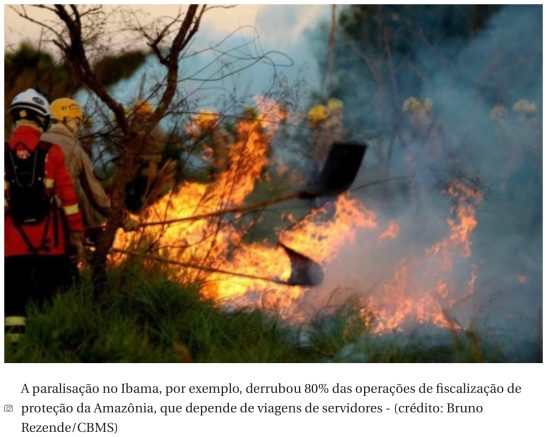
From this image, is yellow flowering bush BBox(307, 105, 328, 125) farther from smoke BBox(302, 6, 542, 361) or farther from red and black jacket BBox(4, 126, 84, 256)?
red and black jacket BBox(4, 126, 84, 256)

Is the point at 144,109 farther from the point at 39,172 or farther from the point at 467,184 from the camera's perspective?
the point at 467,184

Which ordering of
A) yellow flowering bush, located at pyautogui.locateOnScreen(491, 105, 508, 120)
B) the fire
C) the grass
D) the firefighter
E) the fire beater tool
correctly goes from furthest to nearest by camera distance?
1. yellow flowering bush, located at pyautogui.locateOnScreen(491, 105, 508, 120)
2. the fire
3. the fire beater tool
4. the firefighter
5. the grass

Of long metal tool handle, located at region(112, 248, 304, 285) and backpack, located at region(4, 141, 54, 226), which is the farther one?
long metal tool handle, located at region(112, 248, 304, 285)

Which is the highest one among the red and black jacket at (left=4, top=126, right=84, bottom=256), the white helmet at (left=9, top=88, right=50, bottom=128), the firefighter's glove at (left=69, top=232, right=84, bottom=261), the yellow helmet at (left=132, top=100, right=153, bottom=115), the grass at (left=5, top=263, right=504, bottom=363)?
the white helmet at (left=9, top=88, right=50, bottom=128)

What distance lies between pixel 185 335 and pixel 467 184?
2.99 m

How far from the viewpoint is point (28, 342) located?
6.72 m

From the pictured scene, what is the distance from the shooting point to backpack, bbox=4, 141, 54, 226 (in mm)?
6914

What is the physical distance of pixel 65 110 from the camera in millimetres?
7543

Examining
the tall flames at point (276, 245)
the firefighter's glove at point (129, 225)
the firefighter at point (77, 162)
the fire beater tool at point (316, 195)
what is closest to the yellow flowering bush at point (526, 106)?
the tall flames at point (276, 245)

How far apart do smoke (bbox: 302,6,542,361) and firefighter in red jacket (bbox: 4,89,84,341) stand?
2004mm

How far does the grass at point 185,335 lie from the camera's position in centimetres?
671

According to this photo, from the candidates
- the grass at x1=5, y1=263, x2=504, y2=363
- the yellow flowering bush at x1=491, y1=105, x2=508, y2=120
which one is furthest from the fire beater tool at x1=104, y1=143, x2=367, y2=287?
the yellow flowering bush at x1=491, y1=105, x2=508, y2=120

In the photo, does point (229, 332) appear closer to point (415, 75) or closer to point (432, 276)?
point (432, 276)
